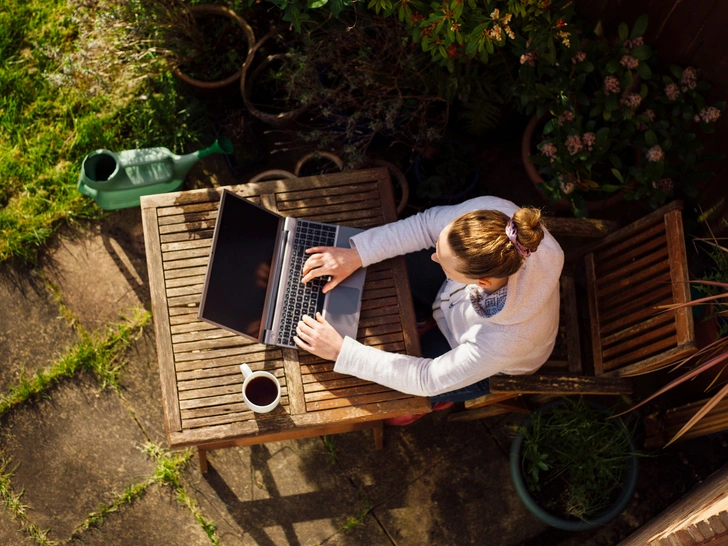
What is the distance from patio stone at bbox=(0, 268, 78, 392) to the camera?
334 centimetres

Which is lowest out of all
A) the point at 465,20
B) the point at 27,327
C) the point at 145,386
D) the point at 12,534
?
the point at 12,534

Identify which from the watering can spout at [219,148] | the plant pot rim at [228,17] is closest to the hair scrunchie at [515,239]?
the watering can spout at [219,148]

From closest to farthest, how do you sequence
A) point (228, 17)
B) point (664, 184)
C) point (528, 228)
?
1. point (528, 228)
2. point (664, 184)
3. point (228, 17)

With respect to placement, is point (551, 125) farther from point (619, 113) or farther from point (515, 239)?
point (515, 239)

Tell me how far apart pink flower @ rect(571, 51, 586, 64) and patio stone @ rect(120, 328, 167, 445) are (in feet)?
8.00

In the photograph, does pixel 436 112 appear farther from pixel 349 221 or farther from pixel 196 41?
pixel 196 41

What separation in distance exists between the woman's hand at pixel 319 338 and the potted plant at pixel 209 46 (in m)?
1.60

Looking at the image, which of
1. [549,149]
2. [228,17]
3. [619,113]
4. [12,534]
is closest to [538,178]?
[549,149]

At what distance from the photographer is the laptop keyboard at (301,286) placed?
Answer: 2.34 m

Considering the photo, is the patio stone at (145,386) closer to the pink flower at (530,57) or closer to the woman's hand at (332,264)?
the woman's hand at (332,264)

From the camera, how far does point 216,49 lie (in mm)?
3406

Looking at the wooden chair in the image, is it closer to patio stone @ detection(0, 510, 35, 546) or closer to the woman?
the woman

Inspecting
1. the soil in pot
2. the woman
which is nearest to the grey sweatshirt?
the woman

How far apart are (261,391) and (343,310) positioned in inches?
16.4
